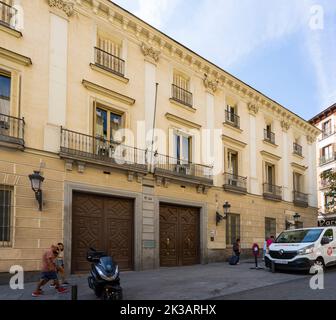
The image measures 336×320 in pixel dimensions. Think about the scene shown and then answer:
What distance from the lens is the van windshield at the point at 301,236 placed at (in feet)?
49.1

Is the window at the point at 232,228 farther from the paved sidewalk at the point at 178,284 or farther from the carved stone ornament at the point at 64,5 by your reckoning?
the carved stone ornament at the point at 64,5

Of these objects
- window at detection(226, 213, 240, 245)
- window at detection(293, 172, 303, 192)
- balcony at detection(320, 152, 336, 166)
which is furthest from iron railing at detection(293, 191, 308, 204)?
balcony at detection(320, 152, 336, 166)

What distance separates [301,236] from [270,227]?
9.19m

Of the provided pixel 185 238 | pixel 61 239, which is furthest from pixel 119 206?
pixel 185 238

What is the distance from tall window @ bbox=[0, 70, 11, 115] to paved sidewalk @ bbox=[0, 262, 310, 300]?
5281mm

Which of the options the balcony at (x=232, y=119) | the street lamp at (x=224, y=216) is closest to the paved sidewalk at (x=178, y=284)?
the street lamp at (x=224, y=216)

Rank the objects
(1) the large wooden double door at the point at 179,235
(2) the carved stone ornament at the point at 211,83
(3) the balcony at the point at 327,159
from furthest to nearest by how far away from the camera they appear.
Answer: (3) the balcony at the point at 327,159 < (2) the carved stone ornament at the point at 211,83 < (1) the large wooden double door at the point at 179,235

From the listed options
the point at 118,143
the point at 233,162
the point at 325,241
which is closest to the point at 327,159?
the point at 233,162

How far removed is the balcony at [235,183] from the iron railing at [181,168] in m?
1.33

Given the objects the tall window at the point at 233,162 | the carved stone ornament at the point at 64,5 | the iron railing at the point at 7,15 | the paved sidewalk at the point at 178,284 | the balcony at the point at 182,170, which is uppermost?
the carved stone ornament at the point at 64,5

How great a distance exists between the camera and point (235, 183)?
71.0ft

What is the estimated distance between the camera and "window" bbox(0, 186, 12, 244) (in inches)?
480

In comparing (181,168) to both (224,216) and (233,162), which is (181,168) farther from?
(233,162)

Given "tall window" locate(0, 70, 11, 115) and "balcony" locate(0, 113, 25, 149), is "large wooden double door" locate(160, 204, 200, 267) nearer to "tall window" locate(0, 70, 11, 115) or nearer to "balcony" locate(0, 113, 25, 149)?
"balcony" locate(0, 113, 25, 149)
